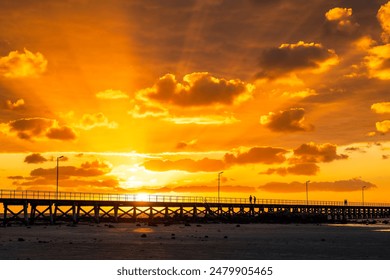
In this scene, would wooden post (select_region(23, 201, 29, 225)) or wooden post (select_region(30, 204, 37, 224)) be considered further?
wooden post (select_region(30, 204, 37, 224))

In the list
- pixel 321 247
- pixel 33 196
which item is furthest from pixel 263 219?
pixel 321 247

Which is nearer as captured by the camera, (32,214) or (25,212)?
(25,212)

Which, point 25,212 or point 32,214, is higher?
point 25,212

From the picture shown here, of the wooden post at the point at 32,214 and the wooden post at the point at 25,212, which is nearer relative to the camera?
the wooden post at the point at 25,212

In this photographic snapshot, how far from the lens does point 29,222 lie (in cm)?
9206
